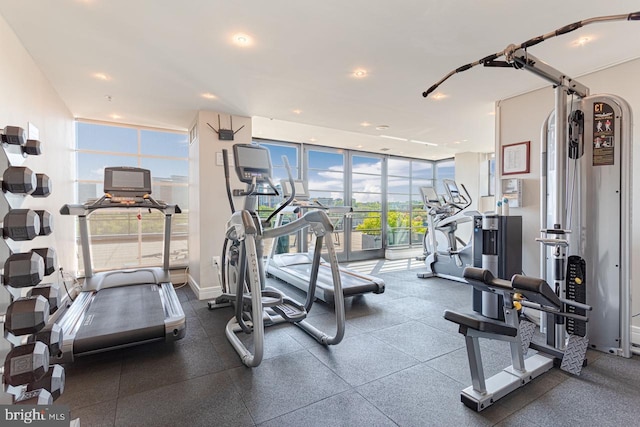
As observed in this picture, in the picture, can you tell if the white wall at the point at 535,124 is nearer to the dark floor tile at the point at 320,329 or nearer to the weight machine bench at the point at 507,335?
the weight machine bench at the point at 507,335

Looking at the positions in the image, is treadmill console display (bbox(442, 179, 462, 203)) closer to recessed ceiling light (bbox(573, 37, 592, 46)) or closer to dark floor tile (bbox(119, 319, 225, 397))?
recessed ceiling light (bbox(573, 37, 592, 46))

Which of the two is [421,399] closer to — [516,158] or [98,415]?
[98,415]

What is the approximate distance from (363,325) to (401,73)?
2.76 meters

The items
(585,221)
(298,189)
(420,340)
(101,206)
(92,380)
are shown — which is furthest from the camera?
(298,189)

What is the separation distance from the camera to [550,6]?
84.7 inches

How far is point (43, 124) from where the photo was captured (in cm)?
324

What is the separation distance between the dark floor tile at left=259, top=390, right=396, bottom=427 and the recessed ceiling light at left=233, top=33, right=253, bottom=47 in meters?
2.82

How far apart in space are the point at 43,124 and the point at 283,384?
358 cm

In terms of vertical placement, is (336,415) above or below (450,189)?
below

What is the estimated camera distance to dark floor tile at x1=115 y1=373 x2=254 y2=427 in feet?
6.19

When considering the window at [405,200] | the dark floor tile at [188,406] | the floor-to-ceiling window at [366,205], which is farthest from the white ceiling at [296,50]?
the window at [405,200]

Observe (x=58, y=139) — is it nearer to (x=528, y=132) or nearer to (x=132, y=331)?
(x=132, y=331)

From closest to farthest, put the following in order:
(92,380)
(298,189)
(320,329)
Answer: (92,380)
(320,329)
(298,189)

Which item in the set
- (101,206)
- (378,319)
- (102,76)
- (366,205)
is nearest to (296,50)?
(102,76)
